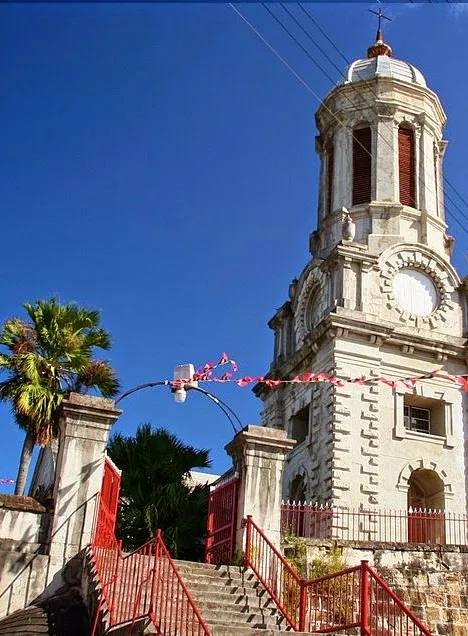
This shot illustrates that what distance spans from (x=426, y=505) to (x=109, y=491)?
49.5 ft

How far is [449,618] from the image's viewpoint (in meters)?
17.2

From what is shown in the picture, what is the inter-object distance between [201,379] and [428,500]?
37.5 ft

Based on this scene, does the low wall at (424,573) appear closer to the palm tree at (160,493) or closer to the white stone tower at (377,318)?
the palm tree at (160,493)

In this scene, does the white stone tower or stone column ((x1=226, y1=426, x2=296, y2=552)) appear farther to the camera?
the white stone tower

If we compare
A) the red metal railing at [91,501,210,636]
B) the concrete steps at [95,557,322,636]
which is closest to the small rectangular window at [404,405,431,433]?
the concrete steps at [95,557,322,636]

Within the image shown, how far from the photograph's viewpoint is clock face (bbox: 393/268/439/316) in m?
29.2

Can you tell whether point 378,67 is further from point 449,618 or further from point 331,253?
point 449,618

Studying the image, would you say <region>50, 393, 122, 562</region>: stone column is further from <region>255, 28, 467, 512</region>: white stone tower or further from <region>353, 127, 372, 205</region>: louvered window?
<region>353, 127, 372, 205</region>: louvered window

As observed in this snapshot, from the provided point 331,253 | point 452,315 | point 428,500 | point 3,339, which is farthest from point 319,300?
point 3,339

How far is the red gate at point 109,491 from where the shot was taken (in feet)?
47.0

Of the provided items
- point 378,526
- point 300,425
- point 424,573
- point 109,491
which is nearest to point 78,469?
point 109,491

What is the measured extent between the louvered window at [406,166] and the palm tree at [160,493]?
564 inches

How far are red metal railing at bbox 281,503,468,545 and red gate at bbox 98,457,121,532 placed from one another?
8.19 metres

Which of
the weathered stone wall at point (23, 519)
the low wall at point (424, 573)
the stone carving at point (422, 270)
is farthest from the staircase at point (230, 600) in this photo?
the stone carving at point (422, 270)
